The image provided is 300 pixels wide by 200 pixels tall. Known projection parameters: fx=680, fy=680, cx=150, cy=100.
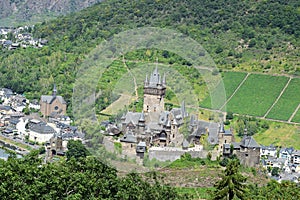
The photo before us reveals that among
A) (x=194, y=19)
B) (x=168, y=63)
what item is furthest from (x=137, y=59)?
(x=194, y=19)

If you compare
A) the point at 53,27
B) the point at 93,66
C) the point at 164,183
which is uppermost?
the point at 53,27

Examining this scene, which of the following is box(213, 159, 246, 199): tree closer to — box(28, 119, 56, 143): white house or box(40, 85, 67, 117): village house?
box(28, 119, 56, 143): white house

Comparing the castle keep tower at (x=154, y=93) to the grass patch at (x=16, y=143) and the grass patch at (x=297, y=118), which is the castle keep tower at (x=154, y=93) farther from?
the grass patch at (x=297, y=118)

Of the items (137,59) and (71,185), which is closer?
(71,185)

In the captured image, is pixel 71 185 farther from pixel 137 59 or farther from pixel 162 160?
pixel 137 59

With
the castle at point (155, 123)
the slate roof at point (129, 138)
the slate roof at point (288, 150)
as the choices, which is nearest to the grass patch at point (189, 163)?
the castle at point (155, 123)

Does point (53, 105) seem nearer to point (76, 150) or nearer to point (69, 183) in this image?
point (76, 150)
